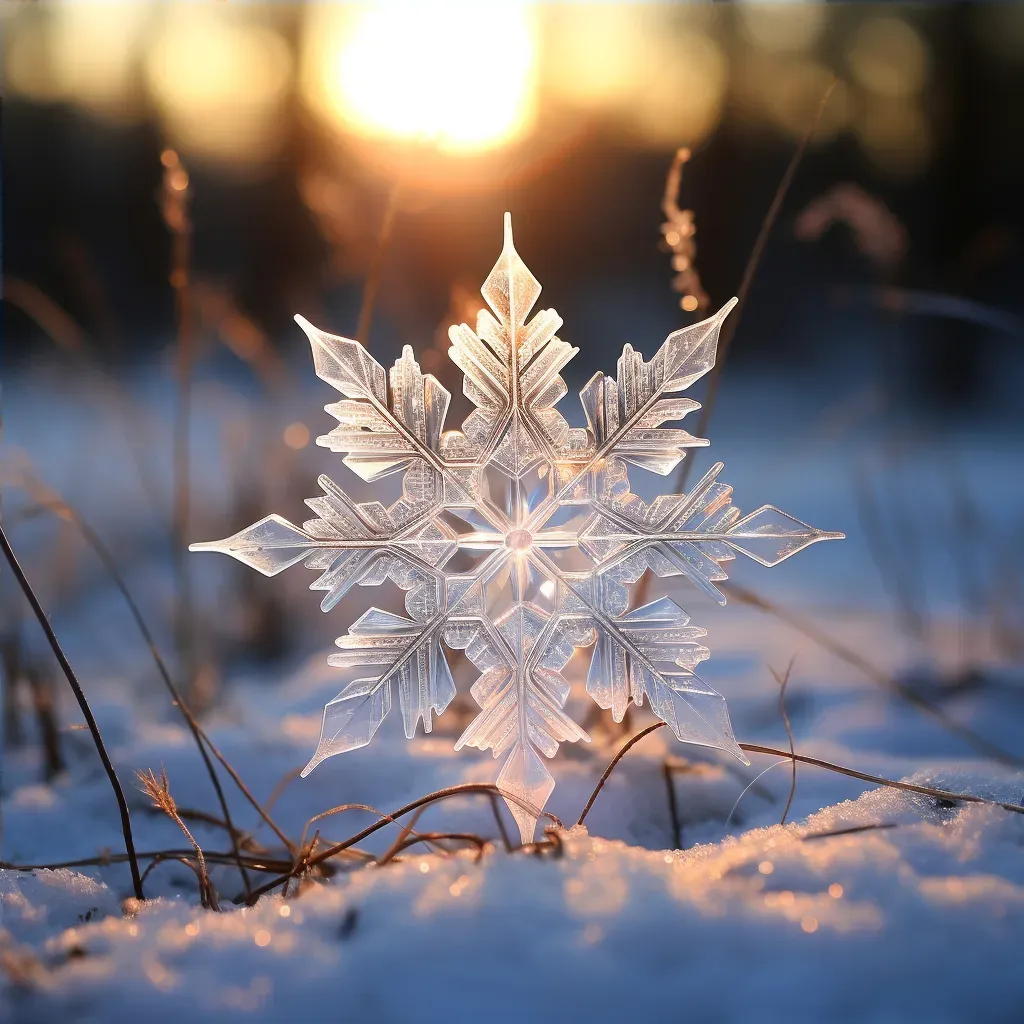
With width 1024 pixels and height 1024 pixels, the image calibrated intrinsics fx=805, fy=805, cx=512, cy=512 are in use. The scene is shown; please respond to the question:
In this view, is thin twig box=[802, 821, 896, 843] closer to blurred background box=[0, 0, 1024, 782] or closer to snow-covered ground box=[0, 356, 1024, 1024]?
snow-covered ground box=[0, 356, 1024, 1024]

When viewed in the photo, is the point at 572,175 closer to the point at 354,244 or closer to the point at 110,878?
the point at 354,244

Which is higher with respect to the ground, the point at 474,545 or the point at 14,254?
the point at 14,254

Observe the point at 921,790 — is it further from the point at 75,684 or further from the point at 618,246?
the point at 618,246

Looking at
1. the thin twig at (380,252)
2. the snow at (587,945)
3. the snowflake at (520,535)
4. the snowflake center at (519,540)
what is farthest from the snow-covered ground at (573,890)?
the thin twig at (380,252)

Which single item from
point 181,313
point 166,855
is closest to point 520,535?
point 166,855

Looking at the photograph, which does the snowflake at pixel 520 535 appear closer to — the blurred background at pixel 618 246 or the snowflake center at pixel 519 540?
the snowflake center at pixel 519 540

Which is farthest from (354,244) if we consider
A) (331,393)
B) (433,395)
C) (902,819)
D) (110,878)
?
(331,393)
